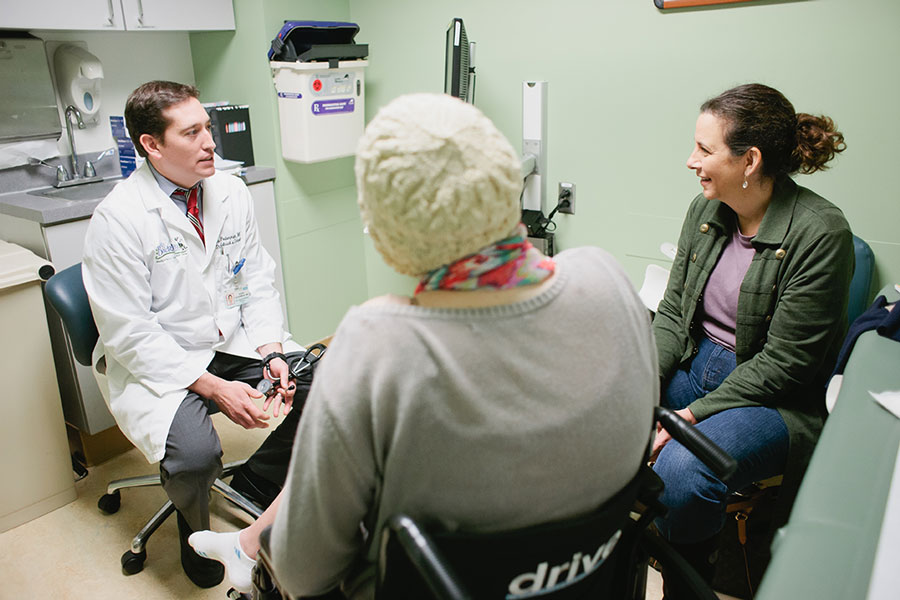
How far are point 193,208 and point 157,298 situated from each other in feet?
0.96

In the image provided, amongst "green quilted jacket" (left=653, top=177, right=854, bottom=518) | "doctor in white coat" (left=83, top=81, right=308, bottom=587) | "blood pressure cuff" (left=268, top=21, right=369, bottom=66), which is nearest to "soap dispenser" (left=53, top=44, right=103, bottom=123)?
"blood pressure cuff" (left=268, top=21, right=369, bottom=66)

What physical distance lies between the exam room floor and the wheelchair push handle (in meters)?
→ 0.88

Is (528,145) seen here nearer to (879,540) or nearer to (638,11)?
(638,11)

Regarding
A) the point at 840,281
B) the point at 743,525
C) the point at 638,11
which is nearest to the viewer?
the point at 840,281

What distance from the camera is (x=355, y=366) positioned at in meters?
0.73

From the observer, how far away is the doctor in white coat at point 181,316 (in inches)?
66.9

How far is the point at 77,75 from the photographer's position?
7.99 feet

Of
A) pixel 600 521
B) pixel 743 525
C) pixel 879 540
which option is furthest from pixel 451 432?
pixel 743 525

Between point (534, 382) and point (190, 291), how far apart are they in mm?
1416

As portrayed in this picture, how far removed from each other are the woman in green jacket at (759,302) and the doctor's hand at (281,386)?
3.42ft

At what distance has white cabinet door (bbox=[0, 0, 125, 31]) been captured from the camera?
2.05 metres

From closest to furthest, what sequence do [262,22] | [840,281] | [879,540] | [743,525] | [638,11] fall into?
[879,540] → [840,281] → [743,525] → [638,11] → [262,22]

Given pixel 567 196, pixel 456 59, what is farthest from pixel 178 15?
pixel 567 196

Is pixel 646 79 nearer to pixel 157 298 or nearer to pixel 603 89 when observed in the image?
pixel 603 89
